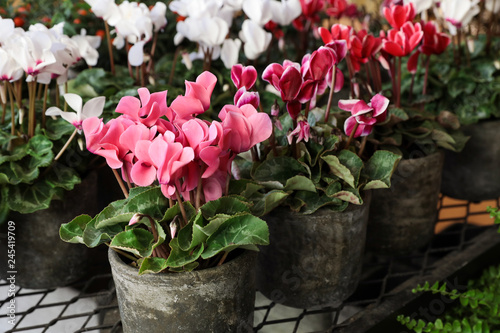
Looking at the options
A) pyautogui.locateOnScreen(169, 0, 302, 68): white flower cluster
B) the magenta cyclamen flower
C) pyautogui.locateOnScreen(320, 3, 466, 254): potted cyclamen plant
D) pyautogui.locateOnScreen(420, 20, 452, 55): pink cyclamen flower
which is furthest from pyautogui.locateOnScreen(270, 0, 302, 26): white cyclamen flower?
the magenta cyclamen flower

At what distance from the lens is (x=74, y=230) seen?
2.35 ft

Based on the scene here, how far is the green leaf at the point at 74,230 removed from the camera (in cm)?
70

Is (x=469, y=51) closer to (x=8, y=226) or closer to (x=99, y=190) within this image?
(x=99, y=190)

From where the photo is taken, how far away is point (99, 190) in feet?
3.77

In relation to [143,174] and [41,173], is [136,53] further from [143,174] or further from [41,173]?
[143,174]

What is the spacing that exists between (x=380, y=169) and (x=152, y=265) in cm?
40

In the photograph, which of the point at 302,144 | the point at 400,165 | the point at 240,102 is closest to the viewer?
the point at 240,102

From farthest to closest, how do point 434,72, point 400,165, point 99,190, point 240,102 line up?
1. point 434,72
2. point 99,190
3. point 400,165
4. point 240,102

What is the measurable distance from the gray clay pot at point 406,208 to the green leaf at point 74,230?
0.55 meters

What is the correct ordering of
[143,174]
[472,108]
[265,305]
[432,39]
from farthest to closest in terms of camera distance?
1. [472,108]
2. [432,39]
3. [265,305]
4. [143,174]

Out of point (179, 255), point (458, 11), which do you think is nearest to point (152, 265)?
point (179, 255)

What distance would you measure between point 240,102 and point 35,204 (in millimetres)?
428

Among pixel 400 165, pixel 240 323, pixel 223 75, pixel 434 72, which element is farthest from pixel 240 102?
pixel 434 72

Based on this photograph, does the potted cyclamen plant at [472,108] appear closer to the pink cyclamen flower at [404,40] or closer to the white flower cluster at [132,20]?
the pink cyclamen flower at [404,40]
